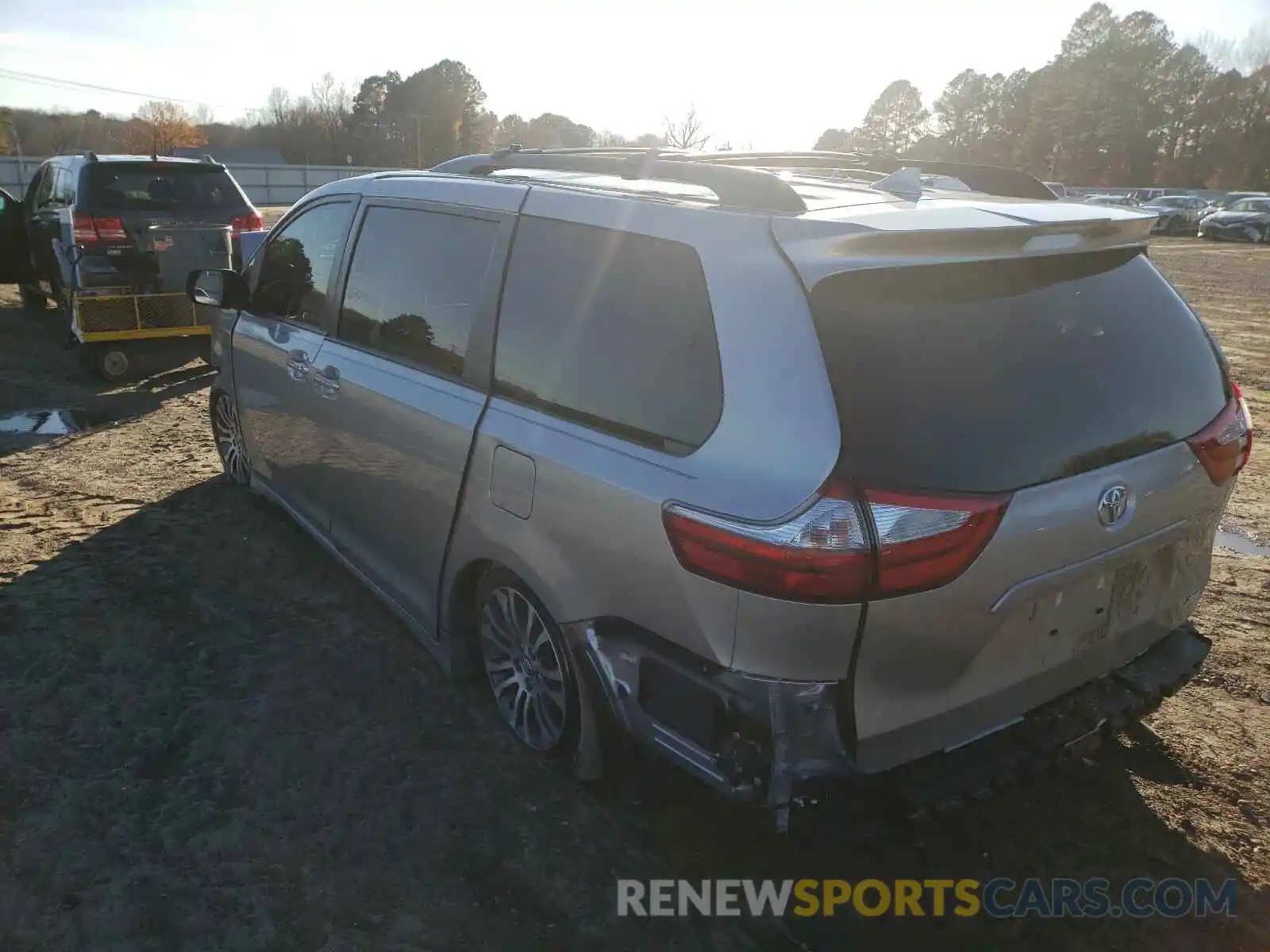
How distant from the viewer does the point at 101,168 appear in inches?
346

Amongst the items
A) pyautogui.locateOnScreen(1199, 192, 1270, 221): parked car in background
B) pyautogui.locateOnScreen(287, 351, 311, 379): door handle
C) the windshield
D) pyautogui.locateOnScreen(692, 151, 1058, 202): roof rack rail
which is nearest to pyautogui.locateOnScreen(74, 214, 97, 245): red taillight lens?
pyautogui.locateOnScreen(287, 351, 311, 379): door handle

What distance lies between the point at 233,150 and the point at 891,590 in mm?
74744

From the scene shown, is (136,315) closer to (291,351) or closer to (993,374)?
(291,351)

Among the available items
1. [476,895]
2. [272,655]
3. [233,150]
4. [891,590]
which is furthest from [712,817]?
[233,150]

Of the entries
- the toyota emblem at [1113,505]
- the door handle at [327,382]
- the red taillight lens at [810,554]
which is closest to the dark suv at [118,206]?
the door handle at [327,382]

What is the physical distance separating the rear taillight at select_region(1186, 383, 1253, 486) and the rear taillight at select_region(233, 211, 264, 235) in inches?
348

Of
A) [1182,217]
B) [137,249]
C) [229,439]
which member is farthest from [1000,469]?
[1182,217]

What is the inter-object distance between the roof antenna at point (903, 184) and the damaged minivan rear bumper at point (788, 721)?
1.53 meters

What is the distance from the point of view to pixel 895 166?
406cm

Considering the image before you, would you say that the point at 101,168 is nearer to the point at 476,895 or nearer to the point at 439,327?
the point at 439,327

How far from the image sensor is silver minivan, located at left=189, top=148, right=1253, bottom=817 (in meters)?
2.02

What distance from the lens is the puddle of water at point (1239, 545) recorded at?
486 cm

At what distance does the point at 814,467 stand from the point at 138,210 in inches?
346

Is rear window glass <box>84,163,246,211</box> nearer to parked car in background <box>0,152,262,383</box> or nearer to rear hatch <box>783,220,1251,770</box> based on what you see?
parked car in background <box>0,152,262,383</box>
